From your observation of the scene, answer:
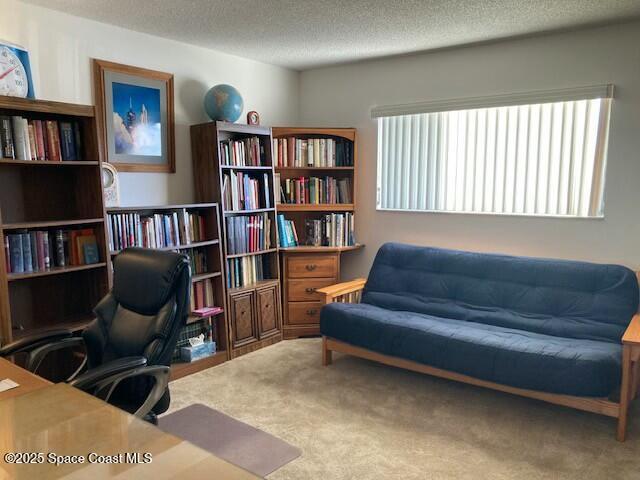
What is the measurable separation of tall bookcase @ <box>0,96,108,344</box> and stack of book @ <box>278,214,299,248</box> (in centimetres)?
160

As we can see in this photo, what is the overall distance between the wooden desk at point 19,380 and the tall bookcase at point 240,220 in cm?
192

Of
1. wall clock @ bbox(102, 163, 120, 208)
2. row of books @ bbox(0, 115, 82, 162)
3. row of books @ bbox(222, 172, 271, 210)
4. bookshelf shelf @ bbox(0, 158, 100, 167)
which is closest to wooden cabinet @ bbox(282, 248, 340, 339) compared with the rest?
row of books @ bbox(222, 172, 271, 210)

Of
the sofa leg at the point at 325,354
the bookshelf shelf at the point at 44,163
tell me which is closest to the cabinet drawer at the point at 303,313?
the sofa leg at the point at 325,354

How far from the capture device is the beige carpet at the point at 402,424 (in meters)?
2.29

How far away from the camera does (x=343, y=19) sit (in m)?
3.05

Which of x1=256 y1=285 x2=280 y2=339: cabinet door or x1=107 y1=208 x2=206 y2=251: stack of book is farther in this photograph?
x1=256 y1=285 x2=280 y2=339: cabinet door

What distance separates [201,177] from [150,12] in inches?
47.6

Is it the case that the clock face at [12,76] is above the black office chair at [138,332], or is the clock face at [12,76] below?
above

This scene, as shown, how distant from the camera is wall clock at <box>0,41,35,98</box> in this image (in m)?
2.62

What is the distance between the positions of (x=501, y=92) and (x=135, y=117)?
105 inches

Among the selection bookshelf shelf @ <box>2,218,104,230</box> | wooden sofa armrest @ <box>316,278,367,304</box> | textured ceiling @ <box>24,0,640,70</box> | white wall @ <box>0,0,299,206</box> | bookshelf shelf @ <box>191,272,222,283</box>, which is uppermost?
textured ceiling @ <box>24,0,640,70</box>

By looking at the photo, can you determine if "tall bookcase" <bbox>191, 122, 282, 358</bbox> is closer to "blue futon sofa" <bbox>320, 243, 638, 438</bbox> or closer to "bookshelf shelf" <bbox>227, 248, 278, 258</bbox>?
"bookshelf shelf" <bbox>227, 248, 278, 258</bbox>

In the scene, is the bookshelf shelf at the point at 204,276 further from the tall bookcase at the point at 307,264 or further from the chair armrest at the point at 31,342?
the chair armrest at the point at 31,342

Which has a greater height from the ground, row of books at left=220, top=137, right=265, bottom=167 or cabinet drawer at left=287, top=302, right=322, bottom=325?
row of books at left=220, top=137, right=265, bottom=167
